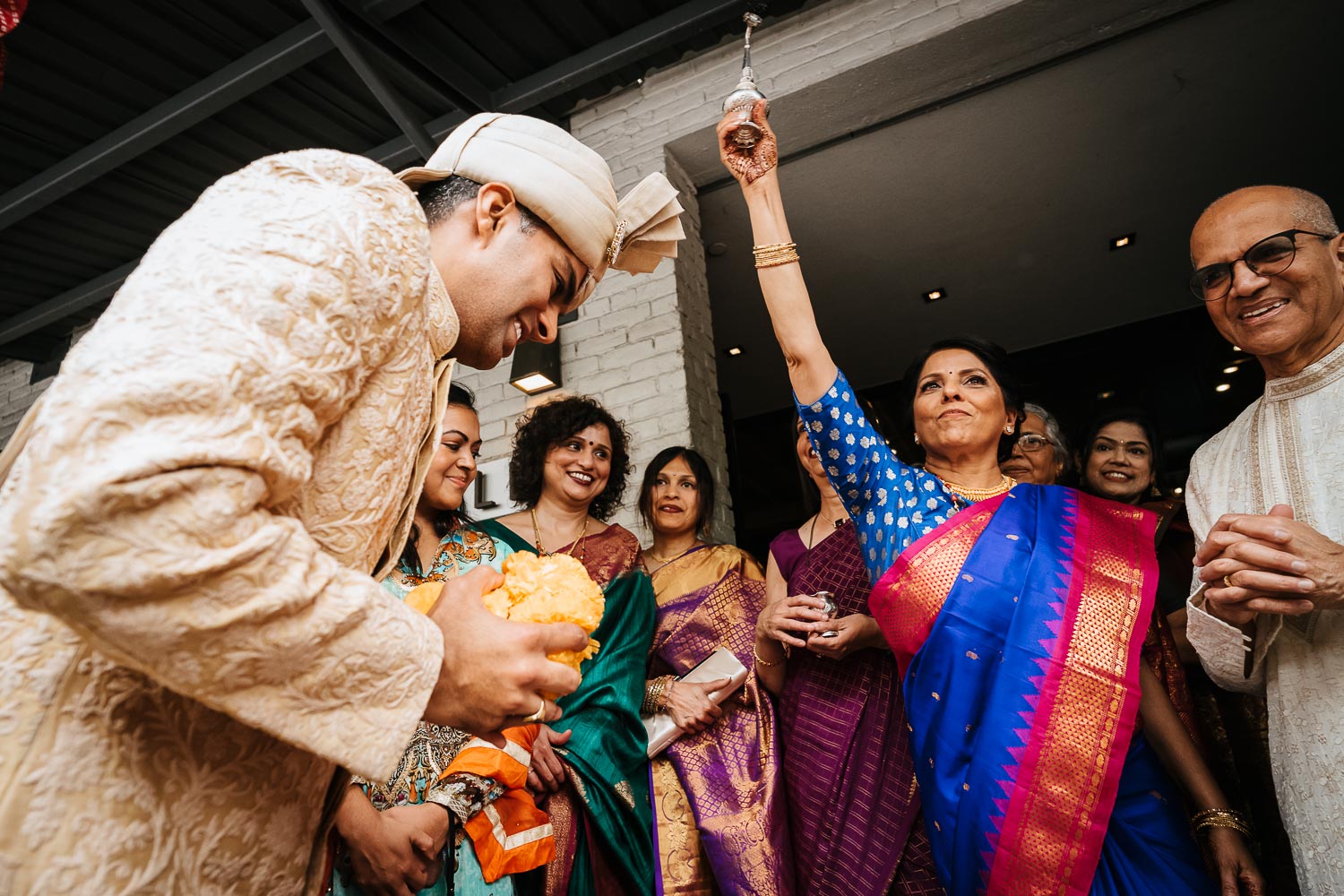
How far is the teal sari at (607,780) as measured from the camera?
2.14 metres

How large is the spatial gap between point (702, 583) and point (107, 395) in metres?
2.41

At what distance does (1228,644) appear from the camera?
170 cm

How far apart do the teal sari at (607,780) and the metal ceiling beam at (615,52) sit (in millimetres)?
2724

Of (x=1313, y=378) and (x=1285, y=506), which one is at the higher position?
(x=1313, y=378)

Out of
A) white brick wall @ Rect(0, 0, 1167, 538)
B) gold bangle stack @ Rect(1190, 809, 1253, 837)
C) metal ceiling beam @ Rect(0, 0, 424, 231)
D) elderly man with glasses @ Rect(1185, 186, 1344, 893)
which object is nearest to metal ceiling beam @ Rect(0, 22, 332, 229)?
metal ceiling beam @ Rect(0, 0, 424, 231)

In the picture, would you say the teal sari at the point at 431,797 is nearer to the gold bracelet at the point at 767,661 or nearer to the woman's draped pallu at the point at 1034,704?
the gold bracelet at the point at 767,661

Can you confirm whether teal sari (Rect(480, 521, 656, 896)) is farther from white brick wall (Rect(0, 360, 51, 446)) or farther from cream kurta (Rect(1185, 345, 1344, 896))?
white brick wall (Rect(0, 360, 51, 446))

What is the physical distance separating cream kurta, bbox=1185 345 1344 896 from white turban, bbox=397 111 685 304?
4.93 ft

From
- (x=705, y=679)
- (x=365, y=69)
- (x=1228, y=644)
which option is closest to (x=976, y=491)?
(x=1228, y=644)

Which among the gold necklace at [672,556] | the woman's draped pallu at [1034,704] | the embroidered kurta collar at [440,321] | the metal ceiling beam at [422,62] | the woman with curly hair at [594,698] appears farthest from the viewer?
the metal ceiling beam at [422,62]

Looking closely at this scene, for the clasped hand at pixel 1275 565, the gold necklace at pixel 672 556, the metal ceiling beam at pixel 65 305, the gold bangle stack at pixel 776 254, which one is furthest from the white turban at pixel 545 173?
the metal ceiling beam at pixel 65 305

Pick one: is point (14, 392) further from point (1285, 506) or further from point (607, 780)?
point (1285, 506)

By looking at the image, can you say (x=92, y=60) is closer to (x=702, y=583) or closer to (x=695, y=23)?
(x=695, y=23)

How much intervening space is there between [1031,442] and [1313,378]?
54.6 inches
